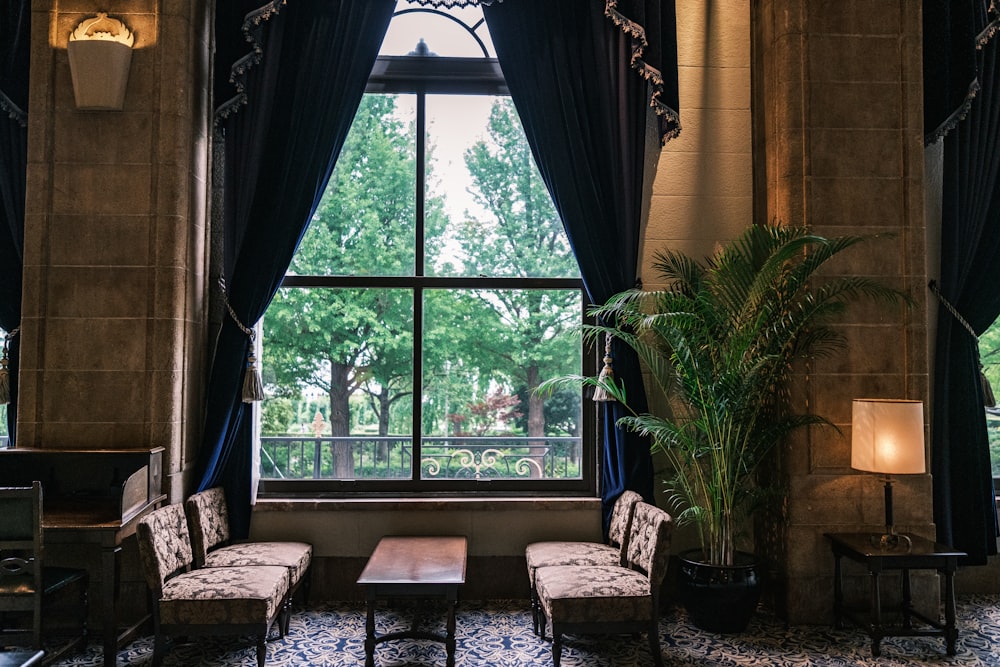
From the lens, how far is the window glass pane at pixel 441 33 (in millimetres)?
5387

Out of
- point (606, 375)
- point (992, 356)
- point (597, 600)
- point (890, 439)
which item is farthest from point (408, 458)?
Answer: point (992, 356)

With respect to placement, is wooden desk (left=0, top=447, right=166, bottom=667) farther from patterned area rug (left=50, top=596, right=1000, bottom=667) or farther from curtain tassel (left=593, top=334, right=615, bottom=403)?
curtain tassel (left=593, top=334, right=615, bottom=403)

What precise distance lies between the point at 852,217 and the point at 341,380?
3.64 m

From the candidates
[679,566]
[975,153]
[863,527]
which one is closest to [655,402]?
[679,566]

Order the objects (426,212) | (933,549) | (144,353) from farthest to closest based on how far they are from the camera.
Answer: (426,212)
(144,353)
(933,549)

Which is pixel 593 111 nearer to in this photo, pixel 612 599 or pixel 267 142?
pixel 267 142

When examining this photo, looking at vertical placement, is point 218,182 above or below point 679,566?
above

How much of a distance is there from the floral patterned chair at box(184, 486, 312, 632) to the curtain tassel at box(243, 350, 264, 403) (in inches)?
25.2

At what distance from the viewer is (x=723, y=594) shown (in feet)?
14.1

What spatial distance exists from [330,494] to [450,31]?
3.52m

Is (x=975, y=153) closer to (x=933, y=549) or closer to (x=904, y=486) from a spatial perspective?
(x=904, y=486)

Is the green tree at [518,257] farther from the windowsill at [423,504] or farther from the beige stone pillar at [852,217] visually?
the beige stone pillar at [852,217]

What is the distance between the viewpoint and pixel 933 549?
13.7 feet

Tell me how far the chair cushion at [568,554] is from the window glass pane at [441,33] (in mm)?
3539
